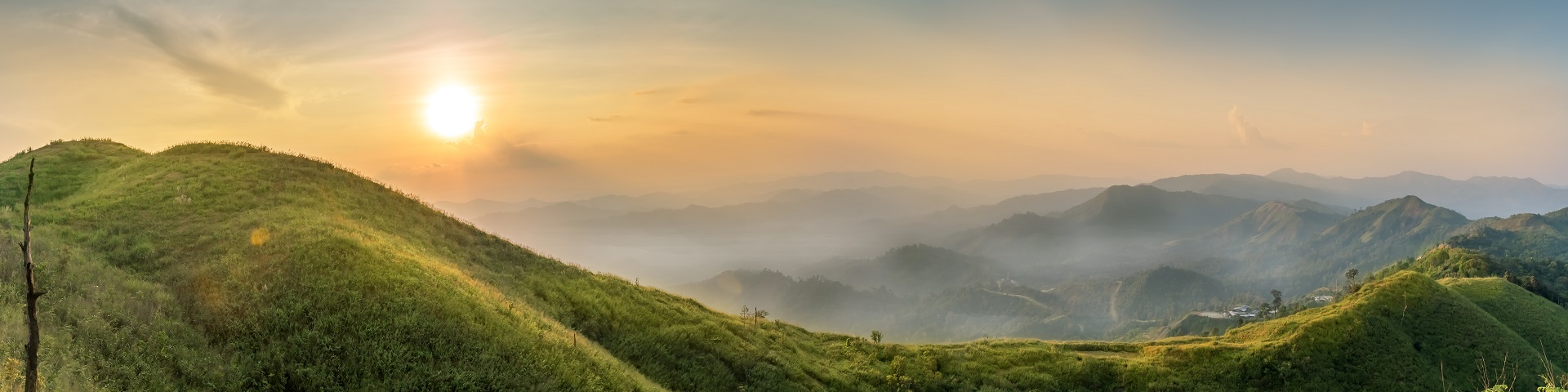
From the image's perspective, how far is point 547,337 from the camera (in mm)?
22062

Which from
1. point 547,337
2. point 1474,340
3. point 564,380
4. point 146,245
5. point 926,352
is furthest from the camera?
point 1474,340

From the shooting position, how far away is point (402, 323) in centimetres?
1978

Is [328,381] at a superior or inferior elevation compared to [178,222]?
inferior

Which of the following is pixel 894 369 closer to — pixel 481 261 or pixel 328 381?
pixel 481 261

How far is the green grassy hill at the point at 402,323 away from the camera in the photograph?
18312 millimetres

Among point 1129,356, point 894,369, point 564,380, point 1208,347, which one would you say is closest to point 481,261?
point 564,380

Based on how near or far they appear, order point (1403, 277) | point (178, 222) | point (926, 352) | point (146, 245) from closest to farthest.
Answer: point (146, 245) → point (178, 222) → point (926, 352) → point (1403, 277)

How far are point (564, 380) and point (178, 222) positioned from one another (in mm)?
20079

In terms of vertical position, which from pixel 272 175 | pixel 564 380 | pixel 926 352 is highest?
pixel 272 175

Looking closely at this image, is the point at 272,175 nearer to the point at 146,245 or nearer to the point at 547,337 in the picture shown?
the point at 146,245

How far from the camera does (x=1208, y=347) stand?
141ft

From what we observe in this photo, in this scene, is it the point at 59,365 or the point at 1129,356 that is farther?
the point at 1129,356

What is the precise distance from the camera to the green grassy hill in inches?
721

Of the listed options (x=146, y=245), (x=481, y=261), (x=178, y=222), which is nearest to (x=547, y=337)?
A: (x=481, y=261)
